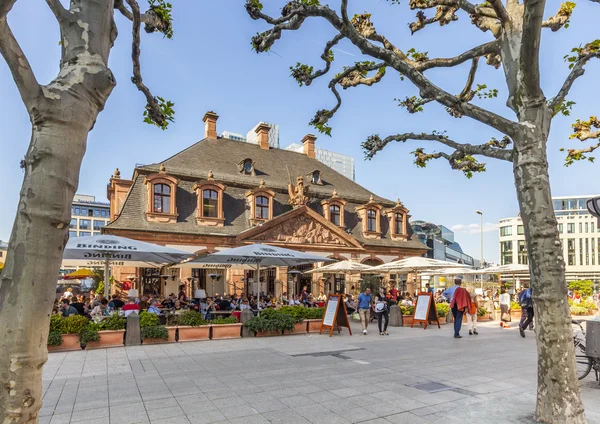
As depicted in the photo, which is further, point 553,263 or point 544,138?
point 544,138

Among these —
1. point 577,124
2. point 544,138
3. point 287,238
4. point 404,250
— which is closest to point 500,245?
point 404,250

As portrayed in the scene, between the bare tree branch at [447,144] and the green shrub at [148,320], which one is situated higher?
the bare tree branch at [447,144]

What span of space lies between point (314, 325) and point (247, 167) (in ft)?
56.6

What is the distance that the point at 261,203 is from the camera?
1116 inches

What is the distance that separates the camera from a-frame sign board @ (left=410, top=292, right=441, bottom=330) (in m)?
16.8

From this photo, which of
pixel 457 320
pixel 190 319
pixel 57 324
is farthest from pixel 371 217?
pixel 57 324

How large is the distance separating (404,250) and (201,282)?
15602 millimetres

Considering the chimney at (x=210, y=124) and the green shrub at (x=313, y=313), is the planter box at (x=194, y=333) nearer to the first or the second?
the green shrub at (x=313, y=313)

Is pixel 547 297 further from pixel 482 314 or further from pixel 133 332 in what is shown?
pixel 482 314

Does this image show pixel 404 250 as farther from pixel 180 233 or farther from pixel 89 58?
pixel 89 58

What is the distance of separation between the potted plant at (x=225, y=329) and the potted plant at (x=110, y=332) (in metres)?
2.58

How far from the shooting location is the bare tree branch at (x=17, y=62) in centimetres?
293

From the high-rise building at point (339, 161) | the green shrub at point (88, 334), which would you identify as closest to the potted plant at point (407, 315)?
the green shrub at point (88, 334)

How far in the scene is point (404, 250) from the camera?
33656mm
